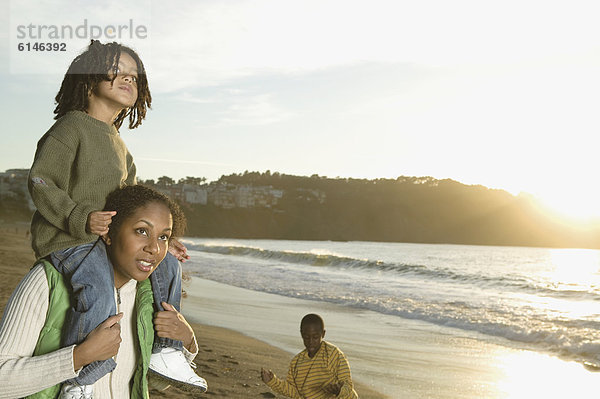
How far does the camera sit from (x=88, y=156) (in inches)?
88.5

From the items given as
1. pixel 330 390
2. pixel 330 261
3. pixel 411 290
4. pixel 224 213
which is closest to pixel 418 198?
pixel 224 213

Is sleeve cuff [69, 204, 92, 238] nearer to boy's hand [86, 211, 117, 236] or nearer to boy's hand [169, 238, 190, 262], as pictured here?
boy's hand [86, 211, 117, 236]

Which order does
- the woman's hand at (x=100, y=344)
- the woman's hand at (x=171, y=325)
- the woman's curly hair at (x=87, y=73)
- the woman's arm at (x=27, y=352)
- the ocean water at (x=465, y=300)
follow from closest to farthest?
the woman's arm at (x=27, y=352), the woman's hand at (x=100, y=344), the woman's hand at (x=171, y=325), the woman's curly hair at (x=87, y=73), the ocean water at (x=465, y=300)

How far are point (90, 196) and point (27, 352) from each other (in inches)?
23.6

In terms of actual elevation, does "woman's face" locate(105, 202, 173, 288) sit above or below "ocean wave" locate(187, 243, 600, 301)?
above

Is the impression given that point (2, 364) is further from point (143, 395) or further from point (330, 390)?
point (330, 390)

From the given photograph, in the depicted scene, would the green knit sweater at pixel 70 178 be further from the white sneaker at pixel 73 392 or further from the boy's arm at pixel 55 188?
the white sneaker at pixel 73 392

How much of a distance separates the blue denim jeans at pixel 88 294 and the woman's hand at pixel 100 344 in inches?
1.5

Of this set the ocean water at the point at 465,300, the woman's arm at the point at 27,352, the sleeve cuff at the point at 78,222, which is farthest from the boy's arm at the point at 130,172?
the ocean water at the point at 465,300

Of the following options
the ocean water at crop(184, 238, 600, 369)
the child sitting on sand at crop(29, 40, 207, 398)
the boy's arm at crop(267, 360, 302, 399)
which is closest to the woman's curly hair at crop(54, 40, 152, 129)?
the child sitting on sand at crop(29, 40, 207, 398)

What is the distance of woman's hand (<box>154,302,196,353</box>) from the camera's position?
7.12 ft

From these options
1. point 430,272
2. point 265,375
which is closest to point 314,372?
point 265,375

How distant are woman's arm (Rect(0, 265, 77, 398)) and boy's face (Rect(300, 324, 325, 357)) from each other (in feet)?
9.67

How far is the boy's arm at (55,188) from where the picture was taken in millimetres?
2104
